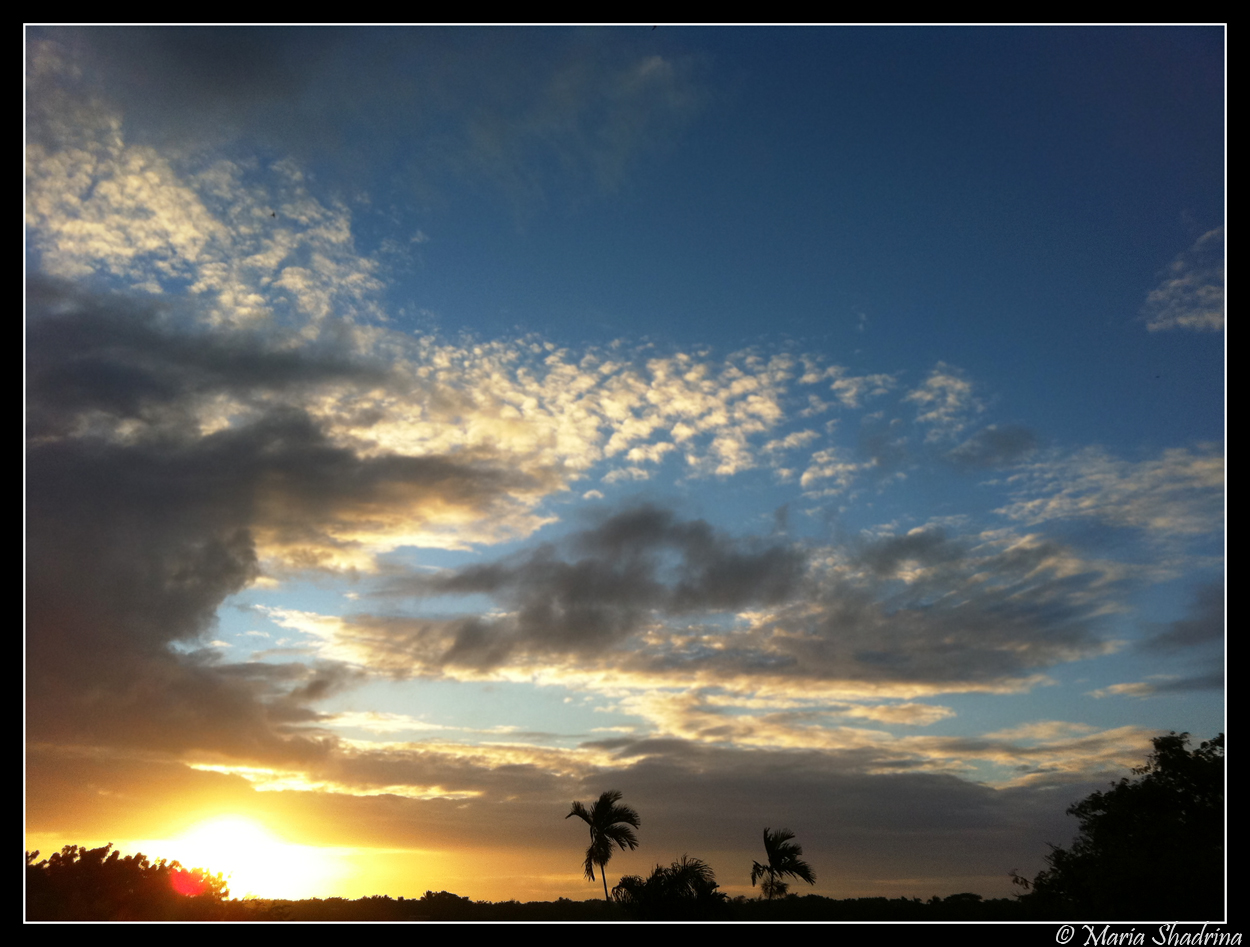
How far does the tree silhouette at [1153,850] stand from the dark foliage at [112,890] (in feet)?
101

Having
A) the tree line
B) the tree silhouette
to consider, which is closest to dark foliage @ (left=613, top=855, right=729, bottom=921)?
the tree line

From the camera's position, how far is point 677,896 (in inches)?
1586

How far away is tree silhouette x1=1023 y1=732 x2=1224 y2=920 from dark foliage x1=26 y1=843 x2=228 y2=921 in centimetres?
3090

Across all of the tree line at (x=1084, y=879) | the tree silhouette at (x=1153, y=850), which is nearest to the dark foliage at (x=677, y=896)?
the tree line at (x=1084, y=879)

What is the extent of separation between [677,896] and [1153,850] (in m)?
21.8

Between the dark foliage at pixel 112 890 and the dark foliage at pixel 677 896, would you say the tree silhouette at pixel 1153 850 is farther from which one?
the dark foliage at pixel 112 890

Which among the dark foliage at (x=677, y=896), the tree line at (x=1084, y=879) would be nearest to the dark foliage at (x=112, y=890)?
the tree line at (x=1084, y=879)

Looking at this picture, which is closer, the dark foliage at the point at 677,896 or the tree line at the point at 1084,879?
the tree line at the point at 1084,879

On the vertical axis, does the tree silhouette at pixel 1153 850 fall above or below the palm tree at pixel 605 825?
above

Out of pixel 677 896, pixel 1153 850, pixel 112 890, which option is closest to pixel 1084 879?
pixel 1153 850

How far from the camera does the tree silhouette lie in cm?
2689

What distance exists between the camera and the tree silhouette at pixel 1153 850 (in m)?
26.9
